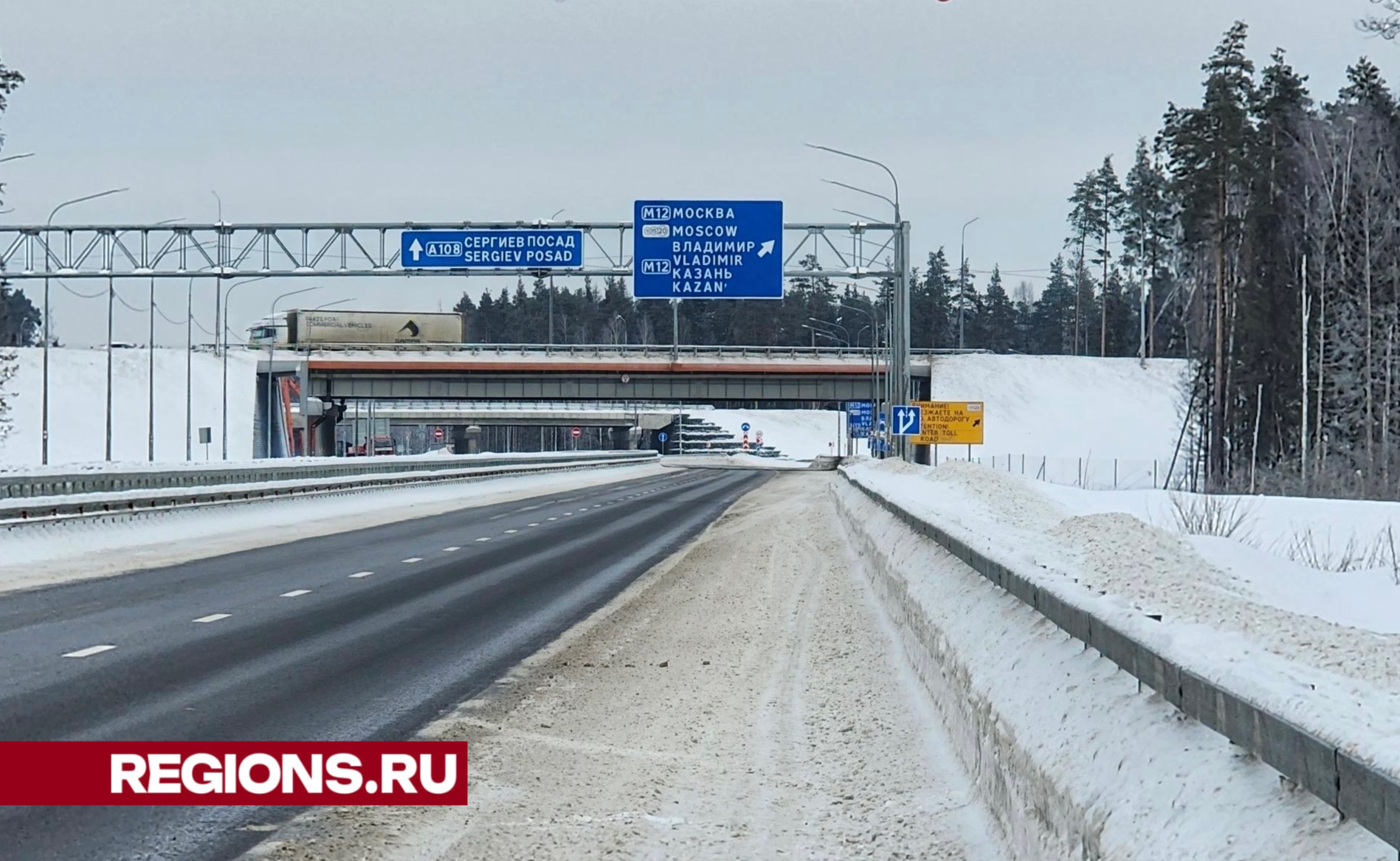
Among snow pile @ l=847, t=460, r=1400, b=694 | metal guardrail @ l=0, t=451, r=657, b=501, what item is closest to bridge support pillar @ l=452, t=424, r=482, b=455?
metal guardrail @ l=0, t=451, r=657, b=501

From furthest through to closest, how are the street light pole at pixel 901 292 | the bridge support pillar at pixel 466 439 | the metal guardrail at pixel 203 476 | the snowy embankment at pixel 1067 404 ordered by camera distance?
the bridge support pillar at pixel 466 439
the snowy embankment at pixel 1067 404
the street light pole at pixel 901 292
the metal guardrail at pixel 203 476

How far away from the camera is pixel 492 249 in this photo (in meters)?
45.8

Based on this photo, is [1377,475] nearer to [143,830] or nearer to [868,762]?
[868,762]

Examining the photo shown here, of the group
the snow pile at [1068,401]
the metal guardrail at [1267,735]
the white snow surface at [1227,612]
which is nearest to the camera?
the metal guardrail at [1267,735]

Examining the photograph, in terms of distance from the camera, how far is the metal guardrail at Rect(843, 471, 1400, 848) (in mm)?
3205

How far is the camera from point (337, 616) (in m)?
14.7

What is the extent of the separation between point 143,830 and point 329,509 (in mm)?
32547

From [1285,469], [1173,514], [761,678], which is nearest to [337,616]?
[761,678]

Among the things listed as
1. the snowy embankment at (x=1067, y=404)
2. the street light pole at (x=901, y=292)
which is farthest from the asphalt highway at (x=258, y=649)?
the snowy embankment at (x=1067, y=404)

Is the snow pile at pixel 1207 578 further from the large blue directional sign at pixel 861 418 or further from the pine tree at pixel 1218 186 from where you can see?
the large blue directional sign at pixel 861 418

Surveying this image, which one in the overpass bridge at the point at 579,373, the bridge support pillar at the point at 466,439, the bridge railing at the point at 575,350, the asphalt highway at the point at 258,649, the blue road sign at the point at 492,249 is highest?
the blue road sign at the point at 492,249

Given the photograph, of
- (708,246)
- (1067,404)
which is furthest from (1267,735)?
(1067,404)

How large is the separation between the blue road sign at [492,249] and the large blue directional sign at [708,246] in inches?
81.7

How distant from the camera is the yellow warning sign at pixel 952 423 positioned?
2388 inches
